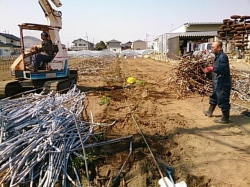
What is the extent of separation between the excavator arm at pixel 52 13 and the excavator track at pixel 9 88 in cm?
262

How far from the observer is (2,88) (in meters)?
8.08

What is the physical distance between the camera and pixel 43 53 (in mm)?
8773

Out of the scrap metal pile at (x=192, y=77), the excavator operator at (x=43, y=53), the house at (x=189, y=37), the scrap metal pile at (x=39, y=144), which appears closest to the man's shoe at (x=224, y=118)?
the scrap metal pile at (x=39, y=144)

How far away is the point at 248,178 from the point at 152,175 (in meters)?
1.36

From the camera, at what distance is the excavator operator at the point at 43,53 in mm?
8617

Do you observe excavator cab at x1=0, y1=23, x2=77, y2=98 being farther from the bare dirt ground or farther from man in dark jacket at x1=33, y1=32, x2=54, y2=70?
the bare dirt ground

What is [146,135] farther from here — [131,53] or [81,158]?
[131,53]

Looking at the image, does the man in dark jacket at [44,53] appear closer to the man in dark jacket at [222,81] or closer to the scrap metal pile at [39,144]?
the scrap metal pile at [39,144]

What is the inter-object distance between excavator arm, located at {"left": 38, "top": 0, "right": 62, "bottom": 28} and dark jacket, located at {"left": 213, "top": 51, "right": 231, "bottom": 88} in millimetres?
6452

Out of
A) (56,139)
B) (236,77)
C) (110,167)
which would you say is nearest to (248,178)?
(110,167)

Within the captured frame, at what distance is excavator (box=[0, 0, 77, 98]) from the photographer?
8242 millimetres

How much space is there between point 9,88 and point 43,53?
167cm

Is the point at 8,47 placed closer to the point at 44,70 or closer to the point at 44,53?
the point at 44,53

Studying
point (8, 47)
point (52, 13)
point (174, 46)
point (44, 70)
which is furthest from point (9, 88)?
point (8, 47)
